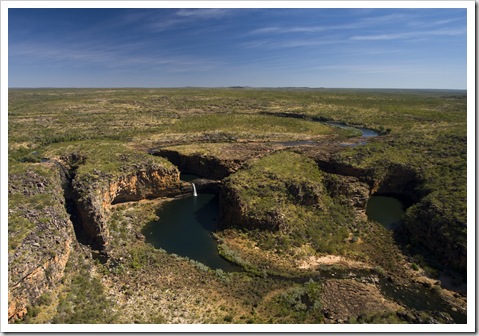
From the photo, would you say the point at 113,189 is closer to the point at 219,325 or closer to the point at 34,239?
the point at 34,239

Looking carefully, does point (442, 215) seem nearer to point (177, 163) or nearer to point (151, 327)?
point (151, 327)

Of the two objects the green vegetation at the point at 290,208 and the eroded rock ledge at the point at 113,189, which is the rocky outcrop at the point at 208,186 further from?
the green vegetation at the point at 290,208

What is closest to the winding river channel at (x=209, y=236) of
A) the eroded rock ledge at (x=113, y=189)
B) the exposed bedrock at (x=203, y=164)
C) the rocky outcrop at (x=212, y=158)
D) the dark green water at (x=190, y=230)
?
the dark green water at (x=190, y=230)

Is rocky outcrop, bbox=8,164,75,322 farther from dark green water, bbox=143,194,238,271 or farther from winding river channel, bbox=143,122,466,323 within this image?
winding river channel, bbox=143,122,466,323

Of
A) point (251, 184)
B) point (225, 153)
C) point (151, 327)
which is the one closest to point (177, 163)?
point (225, 153)

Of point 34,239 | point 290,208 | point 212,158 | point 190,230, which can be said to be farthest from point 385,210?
point 34,239

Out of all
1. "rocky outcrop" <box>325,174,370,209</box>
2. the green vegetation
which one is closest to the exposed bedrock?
the green vegetation

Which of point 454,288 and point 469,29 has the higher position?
point 469,29

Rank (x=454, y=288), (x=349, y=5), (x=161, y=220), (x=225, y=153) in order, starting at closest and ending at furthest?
(x=349, y=5) → (x=454, y=288) → (x=161, y=220) → (x=225, y=153)

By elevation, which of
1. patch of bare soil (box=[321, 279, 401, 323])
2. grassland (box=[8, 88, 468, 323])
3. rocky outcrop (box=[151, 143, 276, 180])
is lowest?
patch of bare soil (box=[321, 279, 401, 323])
